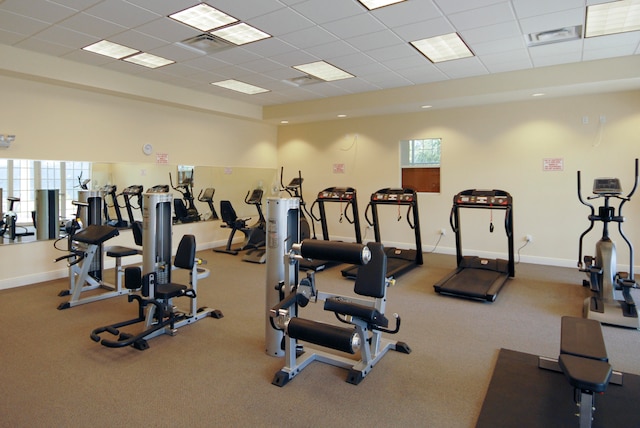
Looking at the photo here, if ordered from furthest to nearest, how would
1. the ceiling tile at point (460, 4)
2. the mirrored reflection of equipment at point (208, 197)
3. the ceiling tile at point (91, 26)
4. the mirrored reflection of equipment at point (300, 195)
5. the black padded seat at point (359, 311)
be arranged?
the mirrored reflection of equipment at point (208, 197)
the mirrored reflection of equipment at point (300, 195)
the ceiling tile at point (91, 26)
the ceiling tile at point (460, 4)
the black padded seat at point (359, 311)

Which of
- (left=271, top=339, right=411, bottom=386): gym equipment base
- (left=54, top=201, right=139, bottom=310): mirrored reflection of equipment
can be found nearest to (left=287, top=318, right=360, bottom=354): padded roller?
(left=271, top=339, right=411, bottom=386): gym equipment base

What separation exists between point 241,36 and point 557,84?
166 inches

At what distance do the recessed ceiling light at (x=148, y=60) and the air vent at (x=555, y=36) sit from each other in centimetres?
444

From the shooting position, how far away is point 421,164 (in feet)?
24.5

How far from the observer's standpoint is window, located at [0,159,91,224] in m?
5.00

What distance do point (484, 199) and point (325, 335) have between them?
12.6 feet

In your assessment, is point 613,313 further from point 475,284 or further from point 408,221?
point 408,221

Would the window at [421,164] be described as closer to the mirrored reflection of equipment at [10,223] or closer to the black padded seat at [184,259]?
the black padded seat at [184,259]

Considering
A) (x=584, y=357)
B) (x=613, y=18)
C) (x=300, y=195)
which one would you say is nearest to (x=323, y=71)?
(x=300, y=195)

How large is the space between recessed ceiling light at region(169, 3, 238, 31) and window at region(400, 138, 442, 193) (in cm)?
445

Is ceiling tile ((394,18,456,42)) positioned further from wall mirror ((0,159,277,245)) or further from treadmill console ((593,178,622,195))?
wall mirror ((0,159,277,245))

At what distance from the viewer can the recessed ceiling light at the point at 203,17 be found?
12.3 ft

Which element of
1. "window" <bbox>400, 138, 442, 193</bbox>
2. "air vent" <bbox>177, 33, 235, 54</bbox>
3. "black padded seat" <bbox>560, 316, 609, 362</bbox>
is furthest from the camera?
"window" <bbox>400, 138, 442, 193</bbox>

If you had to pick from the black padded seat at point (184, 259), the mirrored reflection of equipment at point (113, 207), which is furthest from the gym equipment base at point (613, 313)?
the mirrored reflection of equipment at point (113, 207)
